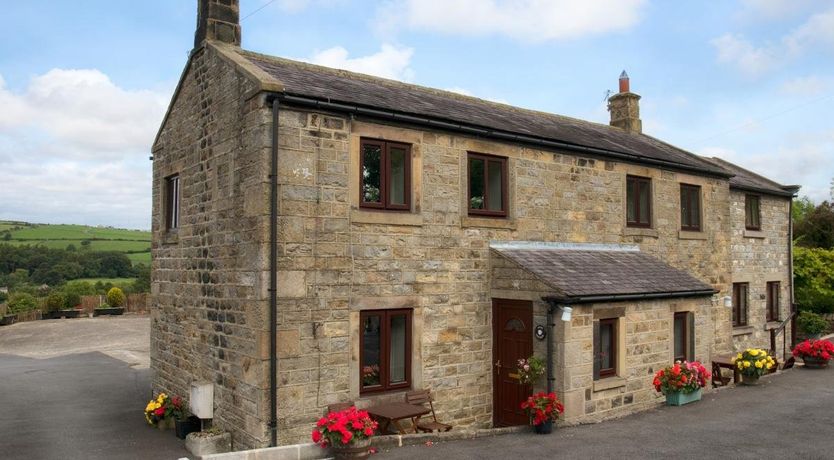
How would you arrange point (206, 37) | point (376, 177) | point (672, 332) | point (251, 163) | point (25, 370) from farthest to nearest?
1. point (25, 370)
2. point (672, 332)
3. point (206, 37)
4. point (376, 177)
5. point (251, 163)

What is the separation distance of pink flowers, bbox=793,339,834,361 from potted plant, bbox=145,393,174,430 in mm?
15214

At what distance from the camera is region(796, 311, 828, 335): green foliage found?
2222 cm

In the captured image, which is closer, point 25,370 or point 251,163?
point 251,163

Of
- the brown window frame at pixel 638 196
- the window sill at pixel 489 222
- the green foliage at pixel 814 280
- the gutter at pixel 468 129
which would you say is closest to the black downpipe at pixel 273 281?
the gutter at pixel 468 129

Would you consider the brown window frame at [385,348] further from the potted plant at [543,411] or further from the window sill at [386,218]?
the potted plant at [543,411]

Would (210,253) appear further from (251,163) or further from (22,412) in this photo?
(22,412)

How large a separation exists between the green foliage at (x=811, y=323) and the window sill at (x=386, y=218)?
1861 centimetres

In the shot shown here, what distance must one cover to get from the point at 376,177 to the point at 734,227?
44.4ft

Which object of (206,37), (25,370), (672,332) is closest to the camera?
(206,37)

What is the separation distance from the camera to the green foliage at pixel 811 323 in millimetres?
22219

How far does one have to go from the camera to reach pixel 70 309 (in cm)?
3244

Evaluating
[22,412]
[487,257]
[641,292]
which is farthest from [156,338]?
[641,292]

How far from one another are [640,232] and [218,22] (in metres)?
10.4

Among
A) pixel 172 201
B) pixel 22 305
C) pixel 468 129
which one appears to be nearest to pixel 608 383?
pixel 468 129
